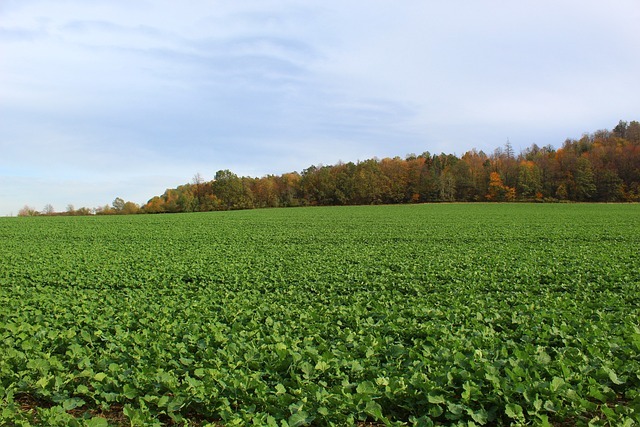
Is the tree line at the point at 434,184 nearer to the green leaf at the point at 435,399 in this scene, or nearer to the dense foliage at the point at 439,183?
the dense foliage at the point at 439,183

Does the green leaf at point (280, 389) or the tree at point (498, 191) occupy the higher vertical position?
the tree at point (498, 191)

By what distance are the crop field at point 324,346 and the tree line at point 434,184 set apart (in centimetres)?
7672

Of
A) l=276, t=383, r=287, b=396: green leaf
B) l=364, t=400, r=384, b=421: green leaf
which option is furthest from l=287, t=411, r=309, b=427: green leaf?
l=364, t=400, r=384, b=421: green leaf

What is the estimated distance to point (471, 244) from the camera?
889 inches

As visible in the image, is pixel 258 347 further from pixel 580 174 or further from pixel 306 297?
pixel 580 174

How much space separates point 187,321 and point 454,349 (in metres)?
5.26

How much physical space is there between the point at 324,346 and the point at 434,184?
87540 millimetres

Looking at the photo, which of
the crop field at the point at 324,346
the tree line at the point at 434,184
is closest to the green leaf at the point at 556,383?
the crop field at the point at 324,346

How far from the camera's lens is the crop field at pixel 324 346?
5246 millimetres

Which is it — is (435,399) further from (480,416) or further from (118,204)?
(118,204)

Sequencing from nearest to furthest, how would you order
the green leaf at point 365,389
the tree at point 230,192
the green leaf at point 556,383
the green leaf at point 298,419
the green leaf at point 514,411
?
the green leaf at point 514,411 → the green leaf at point 298,419 → the green leaf at point 556,383 → the green leaf at point 365,389 → the tree at point 230,192

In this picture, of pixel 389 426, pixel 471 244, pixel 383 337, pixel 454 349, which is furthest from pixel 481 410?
pixel 471 244

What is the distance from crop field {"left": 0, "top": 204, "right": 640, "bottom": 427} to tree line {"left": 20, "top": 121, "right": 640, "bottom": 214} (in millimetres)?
76721

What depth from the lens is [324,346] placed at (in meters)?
6.96
